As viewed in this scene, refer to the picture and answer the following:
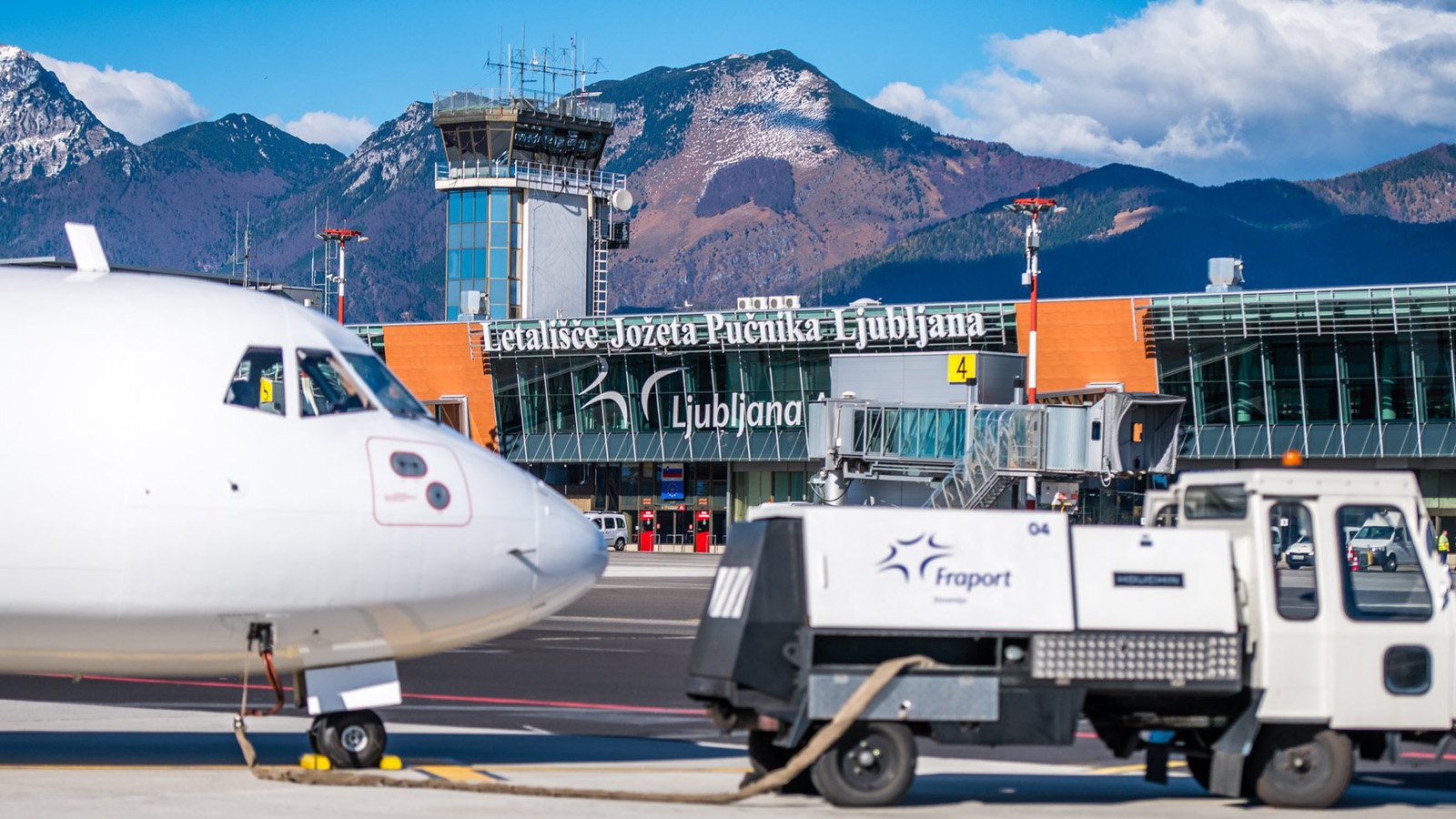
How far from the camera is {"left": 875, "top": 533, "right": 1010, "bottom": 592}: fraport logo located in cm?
1284

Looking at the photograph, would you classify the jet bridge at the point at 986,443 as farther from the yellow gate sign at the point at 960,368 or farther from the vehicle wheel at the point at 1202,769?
the vehicle wheel at the point at 1202,769

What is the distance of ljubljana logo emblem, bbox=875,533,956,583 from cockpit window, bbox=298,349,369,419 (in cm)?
475

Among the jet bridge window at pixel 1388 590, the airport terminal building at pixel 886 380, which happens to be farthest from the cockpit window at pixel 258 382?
the airport terminal building at pixel 886 380

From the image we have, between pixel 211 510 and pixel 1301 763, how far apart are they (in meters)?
8.91

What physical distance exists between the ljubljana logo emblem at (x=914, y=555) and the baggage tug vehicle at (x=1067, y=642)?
0.05 ft

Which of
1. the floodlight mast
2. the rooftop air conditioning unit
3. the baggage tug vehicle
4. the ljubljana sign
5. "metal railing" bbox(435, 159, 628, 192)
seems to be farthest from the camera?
"metal railing" bbox(435, 159, 628, 192)

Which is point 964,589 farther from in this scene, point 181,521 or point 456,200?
point 456,200

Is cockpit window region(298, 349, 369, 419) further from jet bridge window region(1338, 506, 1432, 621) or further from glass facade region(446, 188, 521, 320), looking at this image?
glass facade region(446, 188, 521, 320)

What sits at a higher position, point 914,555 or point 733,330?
point 733,330

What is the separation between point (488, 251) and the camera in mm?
112688

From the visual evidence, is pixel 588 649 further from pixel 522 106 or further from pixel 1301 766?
pixel 522 106

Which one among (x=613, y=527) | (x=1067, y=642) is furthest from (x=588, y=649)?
(x=613, y=527)

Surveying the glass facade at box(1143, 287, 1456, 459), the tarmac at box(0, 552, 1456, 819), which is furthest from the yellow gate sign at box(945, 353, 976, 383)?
the tarmac at box(0, 552, 1456, 819)

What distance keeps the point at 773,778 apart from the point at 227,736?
287 inches
